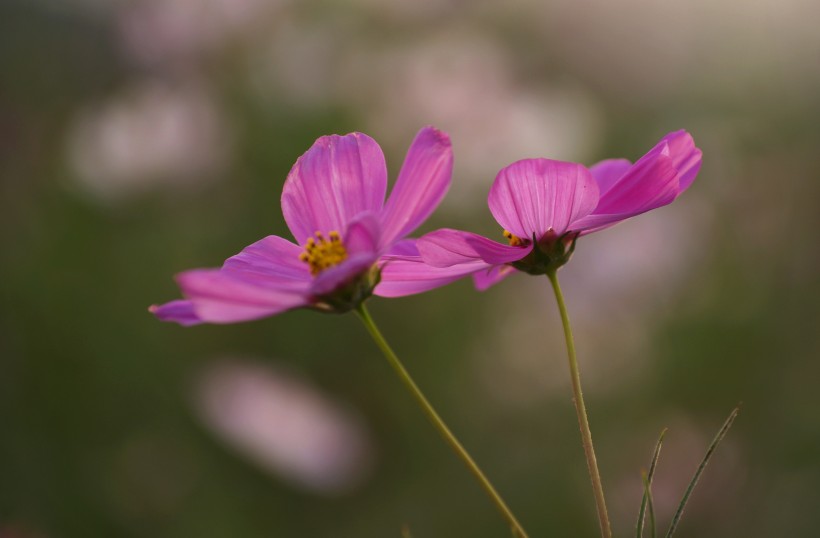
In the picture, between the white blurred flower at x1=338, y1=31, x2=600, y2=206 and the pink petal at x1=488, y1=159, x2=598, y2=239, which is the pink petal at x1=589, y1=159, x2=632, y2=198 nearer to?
the pink petal at x1=488, y1=159, x2=598, y2=239

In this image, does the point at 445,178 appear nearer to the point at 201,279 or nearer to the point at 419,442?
the point at 201,279

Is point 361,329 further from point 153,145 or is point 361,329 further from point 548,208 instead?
point 548,208

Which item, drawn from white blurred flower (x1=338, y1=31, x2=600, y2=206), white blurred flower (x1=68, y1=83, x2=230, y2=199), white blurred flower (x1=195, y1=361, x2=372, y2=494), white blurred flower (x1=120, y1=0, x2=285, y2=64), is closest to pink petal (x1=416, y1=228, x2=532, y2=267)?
white blurred flower (x1=195, y1=361, x2=372, y2=494)

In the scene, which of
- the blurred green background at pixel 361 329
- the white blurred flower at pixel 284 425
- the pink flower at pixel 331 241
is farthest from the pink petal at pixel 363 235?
the white blurred flower at pixel 284 425

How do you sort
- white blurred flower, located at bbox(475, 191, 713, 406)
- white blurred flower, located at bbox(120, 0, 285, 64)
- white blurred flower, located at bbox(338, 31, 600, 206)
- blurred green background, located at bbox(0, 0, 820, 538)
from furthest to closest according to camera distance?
white blurred flower, located at bbox(120, 0, 285, 64) → white blurred flower, located at bbox(338, 31, 600, 206) → white blurred flower, located at bbox(475, 191, 713, 406) → blurred green background, located at bbox(0, 0, 820, 538)

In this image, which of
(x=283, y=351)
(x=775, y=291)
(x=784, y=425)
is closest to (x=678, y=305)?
(x=775, y=291)

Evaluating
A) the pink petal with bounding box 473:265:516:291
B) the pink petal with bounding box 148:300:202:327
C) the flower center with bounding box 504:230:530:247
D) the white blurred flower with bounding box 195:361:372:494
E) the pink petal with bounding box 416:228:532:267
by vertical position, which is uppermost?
the pink petal with bounding box 416:228:532:267

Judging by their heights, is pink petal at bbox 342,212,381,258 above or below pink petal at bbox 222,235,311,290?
above
